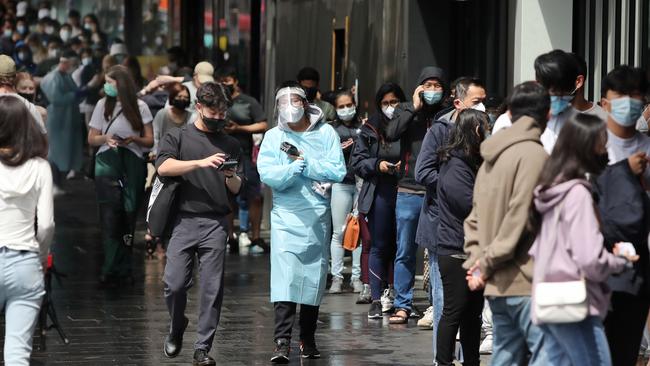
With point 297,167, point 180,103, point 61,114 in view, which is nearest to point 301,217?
point 297,167

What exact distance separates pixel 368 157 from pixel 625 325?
5.18 meters

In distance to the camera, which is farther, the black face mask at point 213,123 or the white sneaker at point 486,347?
the white sneaker at point 486,347

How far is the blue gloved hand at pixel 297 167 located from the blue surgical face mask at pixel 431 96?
1730mm

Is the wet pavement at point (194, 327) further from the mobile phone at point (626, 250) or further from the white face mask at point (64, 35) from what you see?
the white face mask at point (64, 35)

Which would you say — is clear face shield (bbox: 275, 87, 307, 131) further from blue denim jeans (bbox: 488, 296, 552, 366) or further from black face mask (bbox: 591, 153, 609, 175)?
black face mask (bbox: 591, 153, 609, 175)

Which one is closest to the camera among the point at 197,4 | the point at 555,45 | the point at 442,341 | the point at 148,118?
the point at 442,341

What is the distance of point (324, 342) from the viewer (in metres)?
11.3


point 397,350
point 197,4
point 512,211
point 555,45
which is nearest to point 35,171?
point 512,211

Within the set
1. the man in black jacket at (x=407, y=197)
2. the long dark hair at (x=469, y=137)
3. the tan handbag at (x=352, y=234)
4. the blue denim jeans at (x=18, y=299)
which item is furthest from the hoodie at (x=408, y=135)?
the blue denim jeans at (x=18, y=299)

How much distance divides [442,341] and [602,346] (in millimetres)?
2360

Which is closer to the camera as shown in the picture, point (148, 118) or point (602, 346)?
point (602, 346)

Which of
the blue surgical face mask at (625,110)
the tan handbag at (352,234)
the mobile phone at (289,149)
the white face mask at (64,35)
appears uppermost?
the blue surgical face mask at (625,110)

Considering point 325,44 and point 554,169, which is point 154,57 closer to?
point 325,44

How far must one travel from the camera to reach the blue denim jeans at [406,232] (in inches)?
473
